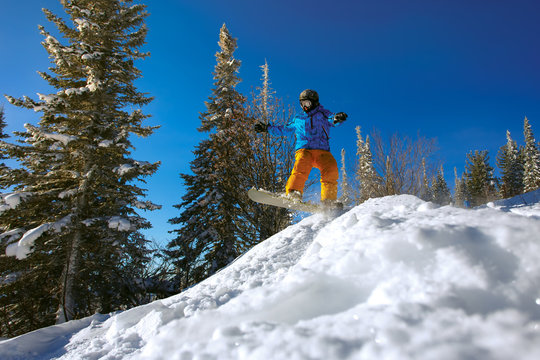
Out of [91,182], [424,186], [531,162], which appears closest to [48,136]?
[91,182]

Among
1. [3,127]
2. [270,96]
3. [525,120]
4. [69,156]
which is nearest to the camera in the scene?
[69,156]

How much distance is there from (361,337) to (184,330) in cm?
92

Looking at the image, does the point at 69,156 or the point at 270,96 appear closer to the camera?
the point at 69,156

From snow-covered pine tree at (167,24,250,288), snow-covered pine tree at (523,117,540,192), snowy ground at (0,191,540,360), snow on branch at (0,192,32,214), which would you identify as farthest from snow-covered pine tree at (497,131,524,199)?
snow on branch at (0,192,32,214)

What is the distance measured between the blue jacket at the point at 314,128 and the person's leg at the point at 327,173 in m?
0.14

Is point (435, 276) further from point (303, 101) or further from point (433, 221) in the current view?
point (303, 101)

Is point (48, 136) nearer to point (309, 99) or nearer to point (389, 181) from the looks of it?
point (309, 99)

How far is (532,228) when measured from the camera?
3.85 ft

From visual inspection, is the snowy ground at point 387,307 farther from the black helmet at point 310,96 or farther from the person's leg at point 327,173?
the black helmet at point 310,96

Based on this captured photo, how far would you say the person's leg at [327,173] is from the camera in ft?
12.7

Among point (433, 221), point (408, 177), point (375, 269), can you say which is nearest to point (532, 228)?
point (433, 221)

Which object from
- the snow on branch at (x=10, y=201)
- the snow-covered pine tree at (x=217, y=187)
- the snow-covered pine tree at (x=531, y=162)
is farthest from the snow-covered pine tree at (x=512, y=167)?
the snow on branch at (x=10, y=201)

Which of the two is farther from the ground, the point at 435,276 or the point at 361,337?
the point at 435,276

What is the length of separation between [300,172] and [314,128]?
2.71 feet
